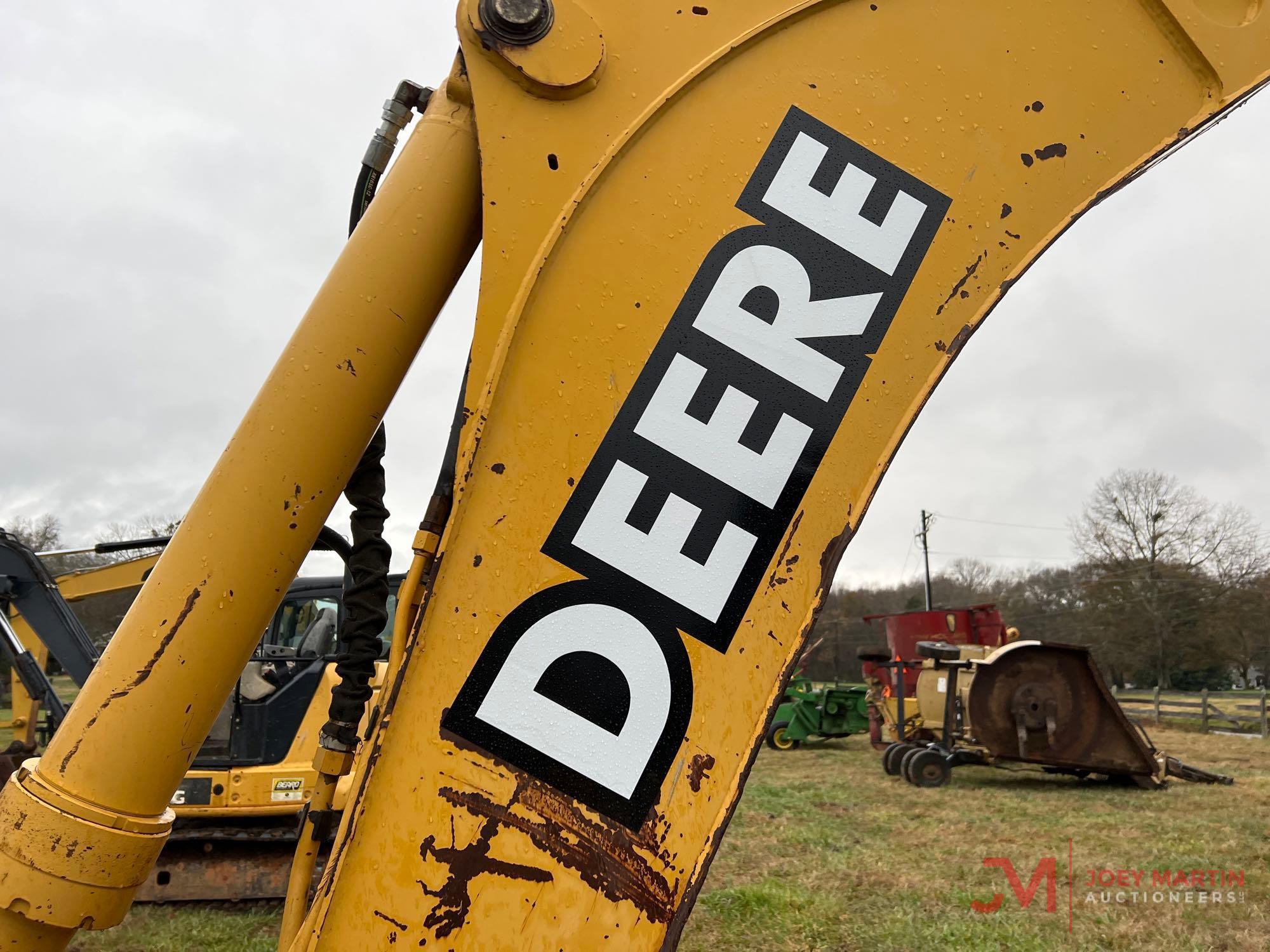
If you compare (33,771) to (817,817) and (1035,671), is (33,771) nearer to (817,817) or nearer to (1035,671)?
(817,817)

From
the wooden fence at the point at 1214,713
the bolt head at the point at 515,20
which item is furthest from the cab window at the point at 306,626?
the wooden fence at the point at 1214,713

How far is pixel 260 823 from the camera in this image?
6184 millimetres

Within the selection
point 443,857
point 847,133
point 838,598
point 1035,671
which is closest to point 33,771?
point 443,857

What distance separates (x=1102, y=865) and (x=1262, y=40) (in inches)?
252

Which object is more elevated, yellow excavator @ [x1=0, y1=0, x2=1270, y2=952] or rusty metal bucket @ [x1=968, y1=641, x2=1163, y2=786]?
yellow excavator @ [x1=0, y1=0, x2=1270, y2=952]

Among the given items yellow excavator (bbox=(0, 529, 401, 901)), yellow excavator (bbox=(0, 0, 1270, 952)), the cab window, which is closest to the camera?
yellow excavator (bbox=(0, 0, 1270, 952))

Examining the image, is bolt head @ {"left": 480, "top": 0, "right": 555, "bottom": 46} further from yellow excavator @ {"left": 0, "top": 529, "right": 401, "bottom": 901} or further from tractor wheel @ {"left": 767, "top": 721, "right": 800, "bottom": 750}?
tractor wheel @ {"left": 767, "top": 721, "right": 800, "bottom": 750}

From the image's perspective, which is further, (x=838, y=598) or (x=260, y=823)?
(x=838, y=598)

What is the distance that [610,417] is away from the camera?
4.30 ft

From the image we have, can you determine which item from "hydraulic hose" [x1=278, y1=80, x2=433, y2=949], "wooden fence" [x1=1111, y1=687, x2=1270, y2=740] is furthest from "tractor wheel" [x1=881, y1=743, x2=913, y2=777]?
"hydraulic hose" [x1=278, y1=80, x2=433, y2=949]

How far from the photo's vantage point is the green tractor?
15422mm

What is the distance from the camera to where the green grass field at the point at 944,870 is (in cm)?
493

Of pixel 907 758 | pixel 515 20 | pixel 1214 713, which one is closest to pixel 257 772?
pixel 515 20

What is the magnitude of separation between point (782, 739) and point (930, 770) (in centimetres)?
503
